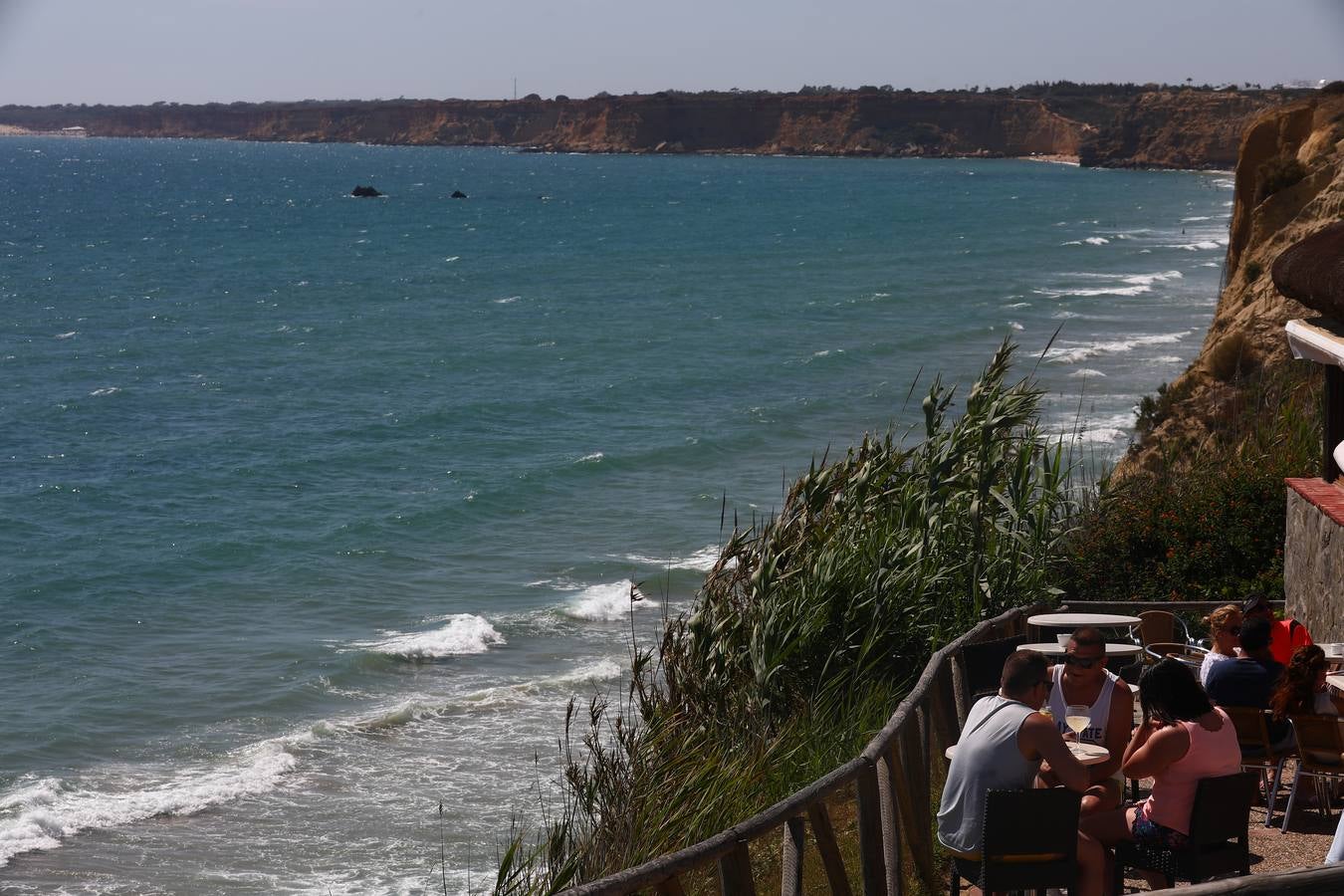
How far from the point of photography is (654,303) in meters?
53.7

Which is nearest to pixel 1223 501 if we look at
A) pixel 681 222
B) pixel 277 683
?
pixel 277 683

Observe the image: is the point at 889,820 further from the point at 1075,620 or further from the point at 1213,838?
the point at 1075,620

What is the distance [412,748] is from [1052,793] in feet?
32.1

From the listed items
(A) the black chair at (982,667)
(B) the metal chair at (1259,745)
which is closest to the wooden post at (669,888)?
(A) the black chair at (982,667)

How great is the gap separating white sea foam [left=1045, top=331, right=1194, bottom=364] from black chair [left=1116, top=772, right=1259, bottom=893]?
30.9m

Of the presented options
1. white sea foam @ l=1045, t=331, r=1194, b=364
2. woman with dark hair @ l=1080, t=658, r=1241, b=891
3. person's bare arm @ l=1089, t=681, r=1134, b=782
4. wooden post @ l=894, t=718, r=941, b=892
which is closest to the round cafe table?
person's bare arm @ l=1089, t=681, r=1134, b=782

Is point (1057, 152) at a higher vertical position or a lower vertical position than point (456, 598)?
higher

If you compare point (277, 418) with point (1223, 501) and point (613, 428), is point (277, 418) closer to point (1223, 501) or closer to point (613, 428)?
point (613, 428)

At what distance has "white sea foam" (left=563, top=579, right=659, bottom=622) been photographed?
1850cm

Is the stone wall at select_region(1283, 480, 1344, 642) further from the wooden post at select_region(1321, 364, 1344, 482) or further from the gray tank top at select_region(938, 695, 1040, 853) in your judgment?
the gray tank top at select_region(938, 695, 1040, 853)

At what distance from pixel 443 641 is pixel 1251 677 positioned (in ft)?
39.1

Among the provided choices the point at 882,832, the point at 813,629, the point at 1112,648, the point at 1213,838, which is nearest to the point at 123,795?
the point at 813,629

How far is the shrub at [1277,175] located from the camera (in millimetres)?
24219

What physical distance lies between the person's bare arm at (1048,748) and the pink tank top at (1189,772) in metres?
0.36
